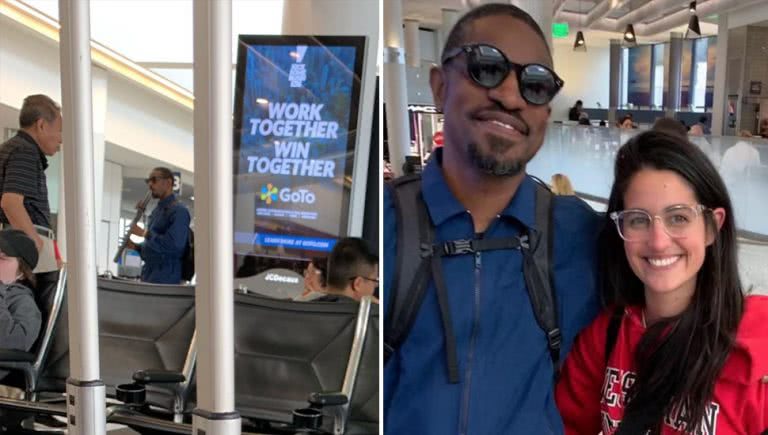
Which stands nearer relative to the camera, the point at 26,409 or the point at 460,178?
the point at 460,178

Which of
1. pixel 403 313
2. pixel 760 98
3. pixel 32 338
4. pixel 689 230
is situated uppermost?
pixel 760 98

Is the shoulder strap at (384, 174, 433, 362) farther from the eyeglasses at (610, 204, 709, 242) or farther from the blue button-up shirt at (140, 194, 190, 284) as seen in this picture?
the blue button-up shirt at (140, 194, 190, 284)

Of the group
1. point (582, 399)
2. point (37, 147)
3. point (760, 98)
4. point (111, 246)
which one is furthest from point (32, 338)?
point (760, 98)

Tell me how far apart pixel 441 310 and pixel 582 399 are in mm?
234

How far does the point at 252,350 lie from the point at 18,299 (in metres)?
0.57

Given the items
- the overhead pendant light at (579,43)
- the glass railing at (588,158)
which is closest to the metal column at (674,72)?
the glass railing at (588,158)

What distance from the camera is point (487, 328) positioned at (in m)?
0.99

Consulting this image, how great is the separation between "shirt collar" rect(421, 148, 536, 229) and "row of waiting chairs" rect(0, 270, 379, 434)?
0.77ft

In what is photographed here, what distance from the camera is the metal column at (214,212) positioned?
0.89 meters

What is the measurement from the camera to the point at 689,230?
0.98 meters

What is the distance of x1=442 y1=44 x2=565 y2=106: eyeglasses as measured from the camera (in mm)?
933

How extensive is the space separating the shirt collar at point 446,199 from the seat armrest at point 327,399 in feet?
1.45

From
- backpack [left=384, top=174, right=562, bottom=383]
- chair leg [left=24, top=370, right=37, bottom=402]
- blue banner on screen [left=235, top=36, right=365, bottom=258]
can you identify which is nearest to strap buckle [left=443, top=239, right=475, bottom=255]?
backpack [left=384, top=174, right=562, bottom=383]

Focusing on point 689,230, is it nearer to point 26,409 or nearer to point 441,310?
point 441,310
